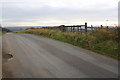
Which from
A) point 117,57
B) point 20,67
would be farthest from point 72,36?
point 20,67

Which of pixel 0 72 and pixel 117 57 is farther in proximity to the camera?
pixel 117 57

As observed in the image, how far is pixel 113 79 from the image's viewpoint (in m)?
7.68

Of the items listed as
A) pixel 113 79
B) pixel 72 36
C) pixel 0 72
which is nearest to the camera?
pixel 113 79

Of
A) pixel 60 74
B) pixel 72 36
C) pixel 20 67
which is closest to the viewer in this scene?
pixel 60 74

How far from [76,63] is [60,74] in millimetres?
2173

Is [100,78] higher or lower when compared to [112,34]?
lower

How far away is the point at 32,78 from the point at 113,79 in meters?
3.16

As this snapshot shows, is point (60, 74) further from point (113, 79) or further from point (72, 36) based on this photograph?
point (72, 36)

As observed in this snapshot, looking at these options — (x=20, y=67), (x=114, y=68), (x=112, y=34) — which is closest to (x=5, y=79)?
(x=20, y=67)

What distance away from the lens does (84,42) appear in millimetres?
17719

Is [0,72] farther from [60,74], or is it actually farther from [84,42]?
[84,42]

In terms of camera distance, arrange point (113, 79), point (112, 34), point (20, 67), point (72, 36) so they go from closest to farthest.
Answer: point (113, 79)
point (20, 67)
point (112, 34)
point (72, 36)

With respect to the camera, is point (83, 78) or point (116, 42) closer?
point (83, 78)

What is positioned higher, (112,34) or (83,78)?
(112,34)
